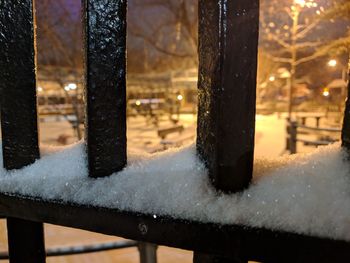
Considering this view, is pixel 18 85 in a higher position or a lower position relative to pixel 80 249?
higher

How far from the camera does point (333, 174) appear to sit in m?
0.68

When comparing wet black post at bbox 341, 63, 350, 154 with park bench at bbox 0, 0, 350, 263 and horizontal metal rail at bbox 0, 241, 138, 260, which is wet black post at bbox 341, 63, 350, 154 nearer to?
park bench at bbox 0, 0, 350, 263

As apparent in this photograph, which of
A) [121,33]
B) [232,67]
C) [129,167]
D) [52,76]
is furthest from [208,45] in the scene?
[52,76]

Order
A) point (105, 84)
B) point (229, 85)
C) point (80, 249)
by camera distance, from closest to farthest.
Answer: point (229, 85), point (105, 84), point (80, 249)

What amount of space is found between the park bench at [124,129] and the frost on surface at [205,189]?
0.02 m

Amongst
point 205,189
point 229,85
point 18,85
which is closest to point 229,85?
point 229,85

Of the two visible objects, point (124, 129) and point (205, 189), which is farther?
point (124, 129)

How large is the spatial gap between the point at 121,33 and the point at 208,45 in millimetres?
234

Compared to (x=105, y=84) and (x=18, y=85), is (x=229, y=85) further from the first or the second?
(x=18, y=85)

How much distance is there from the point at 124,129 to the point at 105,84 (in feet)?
0.41

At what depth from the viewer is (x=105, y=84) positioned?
83 centimetres

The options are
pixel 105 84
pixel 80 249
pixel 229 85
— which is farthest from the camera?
pixel 80 249

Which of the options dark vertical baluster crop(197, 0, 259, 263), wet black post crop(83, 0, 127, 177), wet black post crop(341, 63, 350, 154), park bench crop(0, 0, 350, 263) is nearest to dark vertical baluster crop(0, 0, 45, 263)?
park bench crop(0, 0, 350, 263)

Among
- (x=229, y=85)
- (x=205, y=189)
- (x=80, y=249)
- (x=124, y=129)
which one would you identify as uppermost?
(x=229, y=85)
